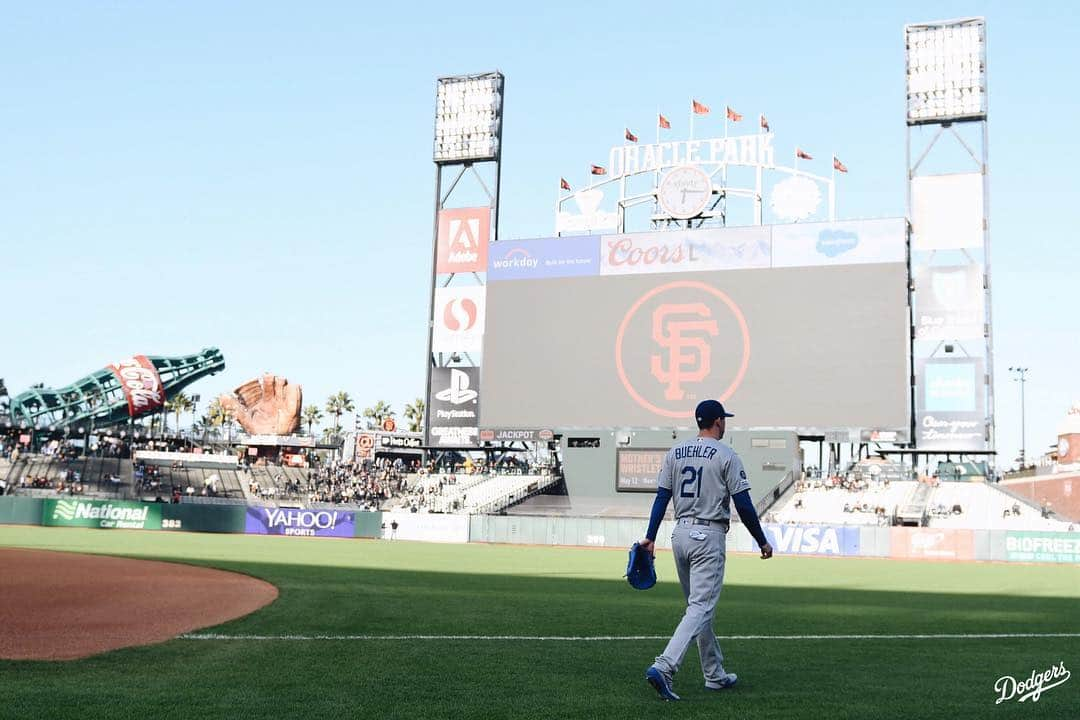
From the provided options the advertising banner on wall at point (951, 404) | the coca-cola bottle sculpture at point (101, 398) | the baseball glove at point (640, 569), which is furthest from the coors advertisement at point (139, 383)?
the baseball glove at point (640, 569)

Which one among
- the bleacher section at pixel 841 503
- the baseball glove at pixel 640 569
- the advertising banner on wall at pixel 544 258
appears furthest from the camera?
the advertising banner on wall at pixel 544 258

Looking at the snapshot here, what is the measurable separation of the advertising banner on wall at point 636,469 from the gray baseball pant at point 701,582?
120ft

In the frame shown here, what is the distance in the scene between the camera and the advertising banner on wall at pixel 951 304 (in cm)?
4194

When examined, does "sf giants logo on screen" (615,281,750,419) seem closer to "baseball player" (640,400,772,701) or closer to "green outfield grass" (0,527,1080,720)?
"green outfield grass" (0,527,1080,720)

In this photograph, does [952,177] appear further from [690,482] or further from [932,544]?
[690,482]

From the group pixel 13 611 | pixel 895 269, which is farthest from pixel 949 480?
pixel 13 611

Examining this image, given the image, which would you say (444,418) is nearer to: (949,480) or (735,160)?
(735,160)

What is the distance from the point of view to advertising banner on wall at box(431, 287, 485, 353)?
48344 millimetres

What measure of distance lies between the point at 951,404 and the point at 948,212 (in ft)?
25.6

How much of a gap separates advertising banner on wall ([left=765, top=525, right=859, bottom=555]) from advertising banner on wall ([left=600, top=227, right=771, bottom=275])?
467 inches

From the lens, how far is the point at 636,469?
4397 cm

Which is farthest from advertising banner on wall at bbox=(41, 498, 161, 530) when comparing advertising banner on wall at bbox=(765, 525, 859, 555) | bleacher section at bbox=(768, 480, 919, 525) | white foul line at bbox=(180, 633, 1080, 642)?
white foul line at bbox=(180, 633, 1080, 642)

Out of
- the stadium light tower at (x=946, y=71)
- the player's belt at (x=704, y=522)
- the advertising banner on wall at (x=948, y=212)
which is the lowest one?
the player's belt at (x=704, y=522)

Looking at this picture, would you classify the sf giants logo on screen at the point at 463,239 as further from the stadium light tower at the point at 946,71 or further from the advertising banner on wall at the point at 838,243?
the stadium light tower at the point at 946,71
